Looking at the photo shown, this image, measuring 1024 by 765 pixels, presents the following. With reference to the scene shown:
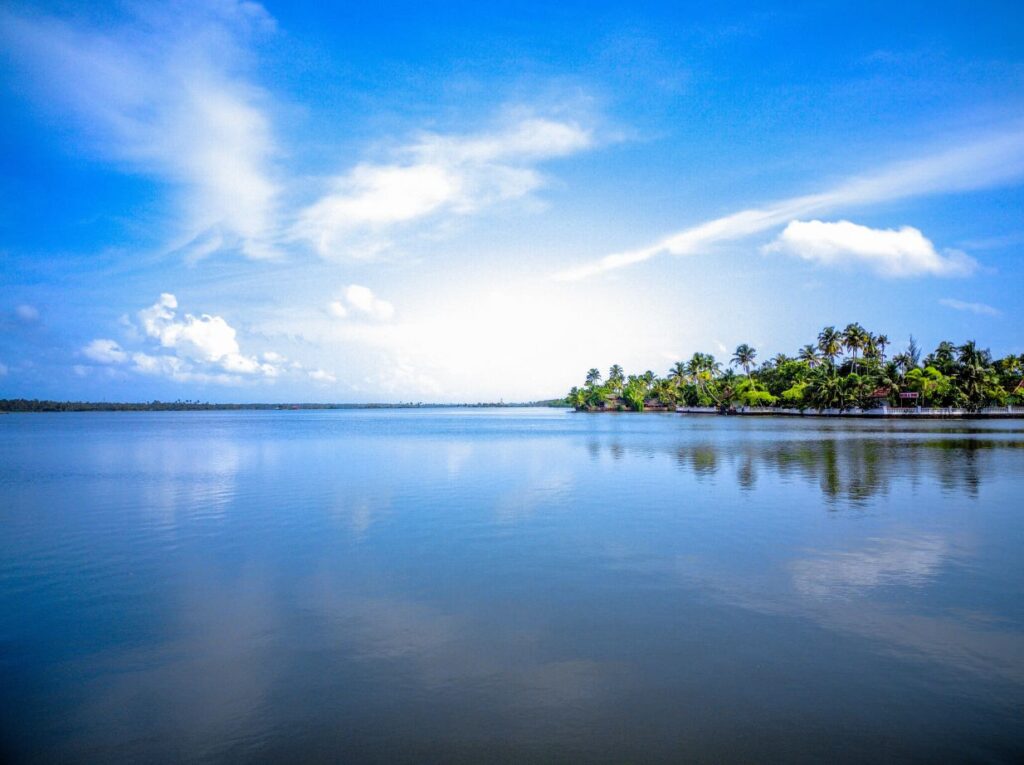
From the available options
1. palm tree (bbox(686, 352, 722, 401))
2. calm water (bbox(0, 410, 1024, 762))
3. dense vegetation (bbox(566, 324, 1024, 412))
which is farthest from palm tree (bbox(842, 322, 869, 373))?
calm water (bbox(0, 410, 1024, 762))

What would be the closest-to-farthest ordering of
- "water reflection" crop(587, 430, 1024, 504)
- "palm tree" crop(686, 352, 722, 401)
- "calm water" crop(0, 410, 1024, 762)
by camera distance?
1. "calm water" crop(0, 410, 1024, 762)
2. "water reflection" crop(587, 430, 1024, 504)
3. "palm tree" crop(686, 352, 722, 401)

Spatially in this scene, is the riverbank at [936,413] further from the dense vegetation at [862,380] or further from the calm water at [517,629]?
the calm water at [517,629]

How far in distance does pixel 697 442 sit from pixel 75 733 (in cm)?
5205

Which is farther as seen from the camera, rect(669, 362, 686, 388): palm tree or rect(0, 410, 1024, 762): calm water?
rect(669, 362, 686, 388): palm tree

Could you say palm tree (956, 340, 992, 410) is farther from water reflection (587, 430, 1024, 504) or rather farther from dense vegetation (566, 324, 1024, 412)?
water reflection (587, 430, 1024, 504)

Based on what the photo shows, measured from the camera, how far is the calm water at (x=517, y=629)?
7.00 m

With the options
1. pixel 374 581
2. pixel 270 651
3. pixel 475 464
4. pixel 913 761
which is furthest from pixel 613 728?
pixel 475 464

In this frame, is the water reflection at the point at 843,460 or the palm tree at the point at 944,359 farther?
the palm tree at the point at 944,359

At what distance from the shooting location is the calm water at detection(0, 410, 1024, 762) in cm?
700

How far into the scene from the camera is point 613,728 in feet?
23.1

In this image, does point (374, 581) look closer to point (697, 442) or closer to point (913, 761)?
point (913, 761)

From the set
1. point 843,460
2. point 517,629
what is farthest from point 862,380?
point 517,629

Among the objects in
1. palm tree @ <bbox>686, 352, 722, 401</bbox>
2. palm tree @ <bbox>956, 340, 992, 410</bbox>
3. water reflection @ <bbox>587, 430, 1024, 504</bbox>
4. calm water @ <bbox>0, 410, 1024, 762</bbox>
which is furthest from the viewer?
palm tree @ <bbox>686, 352, 722, 401</bbox>

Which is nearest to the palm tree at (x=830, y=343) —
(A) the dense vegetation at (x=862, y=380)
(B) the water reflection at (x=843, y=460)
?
(A) the dense vegetation at (x=862, y=380)
